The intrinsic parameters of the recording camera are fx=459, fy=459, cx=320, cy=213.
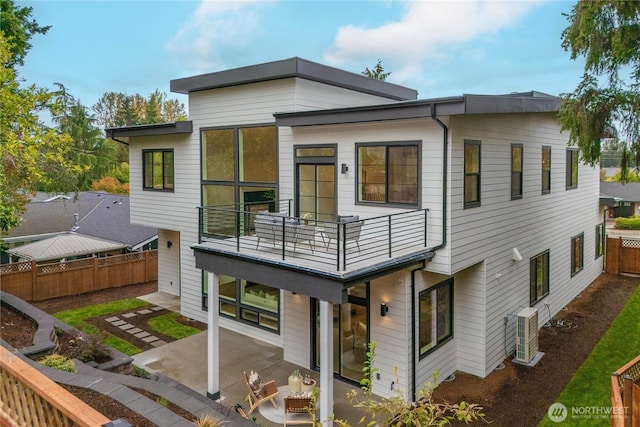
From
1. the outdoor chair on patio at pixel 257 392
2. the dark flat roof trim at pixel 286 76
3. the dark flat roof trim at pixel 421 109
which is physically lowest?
the outdoor chair on patio at pixel 257 392

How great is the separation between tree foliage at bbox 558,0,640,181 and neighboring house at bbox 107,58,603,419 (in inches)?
43.8

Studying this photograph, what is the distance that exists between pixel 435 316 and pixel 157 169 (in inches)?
391

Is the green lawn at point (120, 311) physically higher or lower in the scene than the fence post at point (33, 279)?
lower

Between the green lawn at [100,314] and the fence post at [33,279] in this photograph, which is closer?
the green lawn at [100,314]

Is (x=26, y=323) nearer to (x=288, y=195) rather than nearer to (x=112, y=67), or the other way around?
(x=288, y=195)

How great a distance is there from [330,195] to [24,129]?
23.2ft

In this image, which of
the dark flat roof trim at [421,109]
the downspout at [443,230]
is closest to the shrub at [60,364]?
the downspout at [443,230]

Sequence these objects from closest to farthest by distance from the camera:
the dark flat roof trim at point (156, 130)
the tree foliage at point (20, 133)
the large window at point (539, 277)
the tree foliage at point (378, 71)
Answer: the tree foliage at point (20, 133) < the large window at point (539, 277) < the dark flat roof trim at point (156, 130) < the tree foliage at point (378, 71)

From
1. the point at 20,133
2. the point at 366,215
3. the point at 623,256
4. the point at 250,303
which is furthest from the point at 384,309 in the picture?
the point at 623,256

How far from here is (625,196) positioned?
41.4 m

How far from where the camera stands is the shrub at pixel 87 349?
8.98 metres

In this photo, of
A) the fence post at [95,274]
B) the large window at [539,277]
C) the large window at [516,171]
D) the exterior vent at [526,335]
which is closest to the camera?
the exterior vent at [526,335]

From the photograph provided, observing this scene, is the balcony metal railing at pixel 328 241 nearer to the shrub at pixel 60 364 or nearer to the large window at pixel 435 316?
the large window at pixel 435 316

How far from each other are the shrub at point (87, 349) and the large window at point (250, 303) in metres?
3.23
